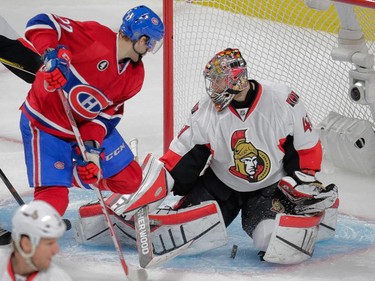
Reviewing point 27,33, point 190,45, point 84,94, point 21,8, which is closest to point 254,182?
point 84,94

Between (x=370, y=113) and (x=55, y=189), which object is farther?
(x=370, y=113)

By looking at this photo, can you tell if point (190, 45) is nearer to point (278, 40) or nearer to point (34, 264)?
point (278, 40)

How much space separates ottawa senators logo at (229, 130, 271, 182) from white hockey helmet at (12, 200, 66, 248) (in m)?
1.44

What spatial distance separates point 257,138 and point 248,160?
0.08 meters

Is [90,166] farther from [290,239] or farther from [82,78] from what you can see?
[290,239]

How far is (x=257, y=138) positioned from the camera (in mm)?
3662

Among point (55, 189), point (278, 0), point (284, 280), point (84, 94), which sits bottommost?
point (284, 280)

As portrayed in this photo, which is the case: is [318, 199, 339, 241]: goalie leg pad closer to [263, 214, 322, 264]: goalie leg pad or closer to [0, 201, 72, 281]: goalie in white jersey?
[263, 214, 322, 264]: goalie leg pad

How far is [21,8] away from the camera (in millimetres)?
6648

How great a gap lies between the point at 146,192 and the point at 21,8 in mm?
3186

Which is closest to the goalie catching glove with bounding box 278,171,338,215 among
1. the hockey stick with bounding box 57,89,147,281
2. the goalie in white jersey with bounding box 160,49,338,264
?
the goalie in white jersey with bounding box 160,49,338,264

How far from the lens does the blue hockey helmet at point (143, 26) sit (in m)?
3.40

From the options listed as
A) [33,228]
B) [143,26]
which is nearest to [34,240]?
[33,228]

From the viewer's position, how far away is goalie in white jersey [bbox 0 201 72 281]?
7.41 ft
